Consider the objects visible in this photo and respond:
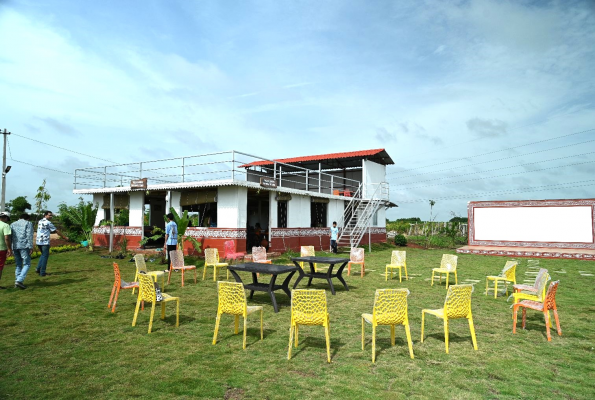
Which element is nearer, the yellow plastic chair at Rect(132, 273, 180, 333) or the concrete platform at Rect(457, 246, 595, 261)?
the yellow plastic chair at Rect(132, 273, 180, 333)

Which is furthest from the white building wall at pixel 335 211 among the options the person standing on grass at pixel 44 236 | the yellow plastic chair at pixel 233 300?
the yellow plastic chair at pixel 233 300

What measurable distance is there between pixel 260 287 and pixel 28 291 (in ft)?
18.9

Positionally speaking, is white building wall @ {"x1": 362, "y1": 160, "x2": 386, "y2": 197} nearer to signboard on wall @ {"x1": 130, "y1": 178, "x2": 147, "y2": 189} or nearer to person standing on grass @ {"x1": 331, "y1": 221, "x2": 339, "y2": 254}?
person standing on grass @ {"x1": 331, "y1": 221, "x2": 339, "y2": 254}

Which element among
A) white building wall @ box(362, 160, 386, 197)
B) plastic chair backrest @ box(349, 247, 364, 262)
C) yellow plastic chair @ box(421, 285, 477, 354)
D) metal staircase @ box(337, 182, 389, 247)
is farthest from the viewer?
white building wall @ box(362, 160, 386, 197)

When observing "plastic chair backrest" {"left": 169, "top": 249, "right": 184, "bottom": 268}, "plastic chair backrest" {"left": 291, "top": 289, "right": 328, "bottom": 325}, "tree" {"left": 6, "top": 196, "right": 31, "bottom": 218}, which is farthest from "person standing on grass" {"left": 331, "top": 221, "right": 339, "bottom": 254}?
"tree" {"left": 6, "top": 196, "right": 31, "bottom": 218}

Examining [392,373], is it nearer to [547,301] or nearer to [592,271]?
[547,301]

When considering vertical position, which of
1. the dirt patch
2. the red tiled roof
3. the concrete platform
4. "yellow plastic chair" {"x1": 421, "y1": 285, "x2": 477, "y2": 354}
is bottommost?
the dirt patch

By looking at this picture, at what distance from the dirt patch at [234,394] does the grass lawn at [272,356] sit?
2cm

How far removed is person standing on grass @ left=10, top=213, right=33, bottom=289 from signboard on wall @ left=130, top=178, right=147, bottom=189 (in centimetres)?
790

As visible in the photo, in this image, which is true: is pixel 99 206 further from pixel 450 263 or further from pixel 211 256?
pixel 450 263

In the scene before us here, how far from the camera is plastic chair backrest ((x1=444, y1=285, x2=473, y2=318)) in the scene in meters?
5.43

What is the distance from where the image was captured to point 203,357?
5.04m

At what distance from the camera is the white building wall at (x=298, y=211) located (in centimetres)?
1844

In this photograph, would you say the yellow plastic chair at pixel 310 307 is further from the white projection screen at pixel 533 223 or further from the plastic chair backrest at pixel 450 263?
the white projection screen at pixel 533 223
